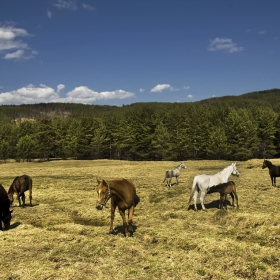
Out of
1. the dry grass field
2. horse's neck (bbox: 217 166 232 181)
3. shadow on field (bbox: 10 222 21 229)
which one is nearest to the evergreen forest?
horse's neck (bbox: 217 166 232 181)

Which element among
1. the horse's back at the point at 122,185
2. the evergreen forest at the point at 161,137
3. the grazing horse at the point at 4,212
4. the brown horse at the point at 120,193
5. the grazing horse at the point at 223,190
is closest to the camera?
the brown horse at the point at 120,193

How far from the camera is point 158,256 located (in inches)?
363

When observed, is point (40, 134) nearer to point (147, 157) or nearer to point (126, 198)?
point (147, 157)

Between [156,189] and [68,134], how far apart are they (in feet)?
191

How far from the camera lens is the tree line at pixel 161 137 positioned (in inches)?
2532

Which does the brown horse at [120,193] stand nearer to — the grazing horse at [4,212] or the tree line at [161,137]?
the grazing horse at [4,212]

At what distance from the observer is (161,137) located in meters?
66.8

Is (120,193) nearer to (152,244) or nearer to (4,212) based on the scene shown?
(152,244)

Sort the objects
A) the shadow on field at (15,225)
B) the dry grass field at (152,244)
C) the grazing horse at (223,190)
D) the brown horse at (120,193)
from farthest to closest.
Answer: the grazing horse at (223,190)
the shadow on field at (15,225)
the brown horse at (120,193)
the dry grass field at (152,244)

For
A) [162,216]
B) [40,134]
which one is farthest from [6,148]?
[162,216]

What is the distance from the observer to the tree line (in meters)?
64.3

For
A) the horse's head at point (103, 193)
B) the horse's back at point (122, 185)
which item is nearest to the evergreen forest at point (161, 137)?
the horse's back at point (122, 185)

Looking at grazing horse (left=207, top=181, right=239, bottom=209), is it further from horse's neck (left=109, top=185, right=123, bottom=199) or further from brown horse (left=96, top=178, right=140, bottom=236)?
horse's neck (left=109, top=185, right=123, bottom=199)

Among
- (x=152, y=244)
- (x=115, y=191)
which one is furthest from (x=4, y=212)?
(x=152, y=244)
